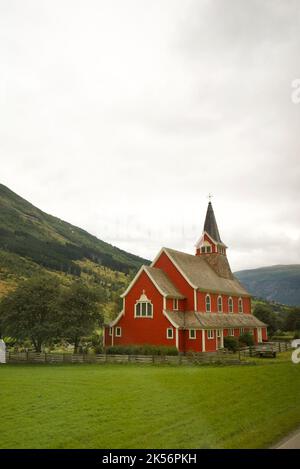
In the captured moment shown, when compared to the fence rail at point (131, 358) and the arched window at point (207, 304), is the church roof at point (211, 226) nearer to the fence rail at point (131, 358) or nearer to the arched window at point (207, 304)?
the arched window at point (207, 304)

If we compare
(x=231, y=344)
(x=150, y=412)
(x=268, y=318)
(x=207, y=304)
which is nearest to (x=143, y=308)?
(x=207, y=304)

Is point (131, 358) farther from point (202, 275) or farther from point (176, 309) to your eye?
point (202, 275)

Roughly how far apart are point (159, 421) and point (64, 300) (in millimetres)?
30683

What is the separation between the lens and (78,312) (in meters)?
43.1

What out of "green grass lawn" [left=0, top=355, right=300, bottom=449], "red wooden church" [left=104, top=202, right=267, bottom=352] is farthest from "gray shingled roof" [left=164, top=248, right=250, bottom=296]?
"green grass lawn" [left=0, top=355, right=300, bottom=449]

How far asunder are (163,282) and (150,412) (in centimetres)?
3092

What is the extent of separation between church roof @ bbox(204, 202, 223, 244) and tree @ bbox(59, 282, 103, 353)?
72.2ft

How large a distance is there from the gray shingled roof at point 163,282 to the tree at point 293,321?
1843 inches

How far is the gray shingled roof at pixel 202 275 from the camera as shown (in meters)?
48.7

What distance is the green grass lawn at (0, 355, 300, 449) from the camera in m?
12.3

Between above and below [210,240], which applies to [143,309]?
below

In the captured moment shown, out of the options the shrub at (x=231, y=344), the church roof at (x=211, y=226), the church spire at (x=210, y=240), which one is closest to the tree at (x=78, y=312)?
the shrub at (x=231, y=344)

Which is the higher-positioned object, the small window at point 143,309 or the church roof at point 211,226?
the church roof at point 211,226
